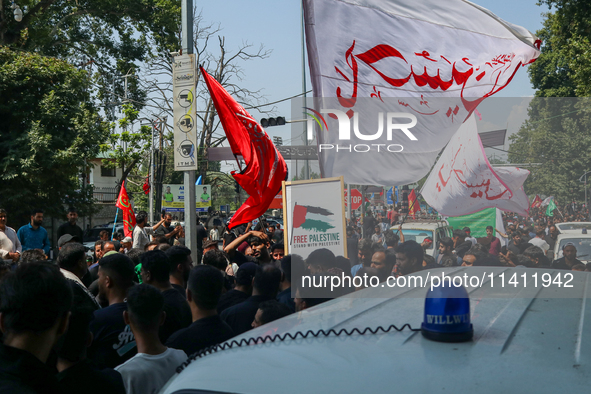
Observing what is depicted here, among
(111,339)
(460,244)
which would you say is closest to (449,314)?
(111,339)

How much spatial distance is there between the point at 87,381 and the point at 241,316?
5.81 ft

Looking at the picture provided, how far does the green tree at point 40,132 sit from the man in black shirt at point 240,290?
1307cm

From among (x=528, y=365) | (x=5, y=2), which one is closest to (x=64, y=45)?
(x=5, y=2)

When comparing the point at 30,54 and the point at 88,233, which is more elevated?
the point at 30,54

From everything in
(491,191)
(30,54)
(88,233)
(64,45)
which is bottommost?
(88,233)

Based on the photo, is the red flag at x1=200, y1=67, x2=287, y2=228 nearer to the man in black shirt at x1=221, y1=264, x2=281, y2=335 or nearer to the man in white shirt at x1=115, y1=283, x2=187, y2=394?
the man in black shirt at x1=221, y1=264, x2=281, y2=335

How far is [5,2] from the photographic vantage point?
17625mm

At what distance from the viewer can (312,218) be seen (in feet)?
15.9

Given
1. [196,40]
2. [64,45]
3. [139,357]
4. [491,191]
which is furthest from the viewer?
[196,40]

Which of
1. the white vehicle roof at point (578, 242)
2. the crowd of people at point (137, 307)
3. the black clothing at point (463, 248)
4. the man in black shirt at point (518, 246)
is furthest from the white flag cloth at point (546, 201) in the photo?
the crowd of people at point (137, 307)

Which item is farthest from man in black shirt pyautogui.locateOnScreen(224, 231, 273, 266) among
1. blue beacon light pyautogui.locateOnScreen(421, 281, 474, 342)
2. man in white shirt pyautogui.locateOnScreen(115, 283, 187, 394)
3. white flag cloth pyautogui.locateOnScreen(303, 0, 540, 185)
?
blue beacon light pyautogui.locateOnScreen(421, 281, 474, 342)

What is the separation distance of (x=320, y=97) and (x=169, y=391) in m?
3.21

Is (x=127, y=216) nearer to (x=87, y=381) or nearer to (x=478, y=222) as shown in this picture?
(x=478, y=222)

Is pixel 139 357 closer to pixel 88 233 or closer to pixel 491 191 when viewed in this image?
pixel 491 191
